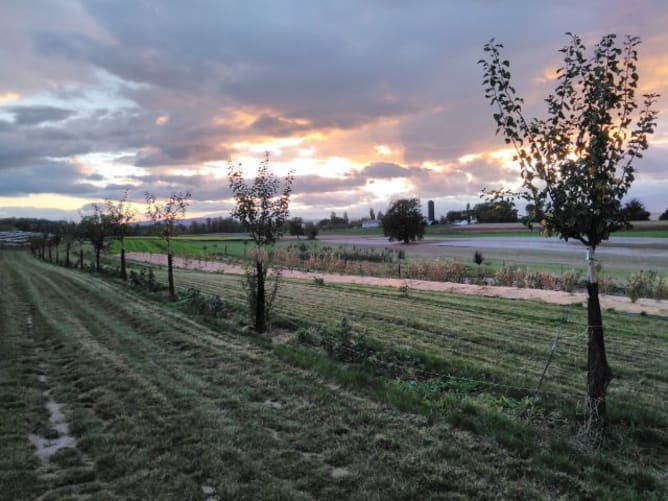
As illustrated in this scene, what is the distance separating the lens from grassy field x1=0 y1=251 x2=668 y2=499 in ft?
12.4

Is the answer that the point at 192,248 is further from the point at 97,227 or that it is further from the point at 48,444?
the point at 48,444

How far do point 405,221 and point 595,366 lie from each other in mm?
68761

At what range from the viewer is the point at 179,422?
4988 millimetres

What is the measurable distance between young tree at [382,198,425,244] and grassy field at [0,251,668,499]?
6226 centimetres

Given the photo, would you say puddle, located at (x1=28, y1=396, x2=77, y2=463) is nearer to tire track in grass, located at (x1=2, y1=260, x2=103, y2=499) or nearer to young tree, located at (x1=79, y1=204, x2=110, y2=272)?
tire track in grass, located at (x1=2, y1=260, x2=103, y2=499)

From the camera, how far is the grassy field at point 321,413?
12.4 ft

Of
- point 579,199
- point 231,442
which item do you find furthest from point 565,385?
point 231,442

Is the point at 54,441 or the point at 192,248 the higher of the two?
the point at 192,248

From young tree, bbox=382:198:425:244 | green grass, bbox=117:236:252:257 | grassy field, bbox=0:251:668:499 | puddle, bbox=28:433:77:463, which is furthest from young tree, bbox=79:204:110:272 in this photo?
young tree, bbox=382:198:425:244

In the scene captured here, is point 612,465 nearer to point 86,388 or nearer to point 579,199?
point 579,199

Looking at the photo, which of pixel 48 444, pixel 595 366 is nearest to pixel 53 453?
pixel 48 444

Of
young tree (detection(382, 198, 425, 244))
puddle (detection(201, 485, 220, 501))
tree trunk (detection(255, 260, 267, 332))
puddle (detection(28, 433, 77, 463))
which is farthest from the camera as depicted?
young tree (detection(382, 198, 425, 244))

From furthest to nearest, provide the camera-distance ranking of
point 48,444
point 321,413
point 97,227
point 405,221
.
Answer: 1. point 405,221
2. point 97,227
3. point 321,413
4. point 48,444

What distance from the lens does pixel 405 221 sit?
72.7m
